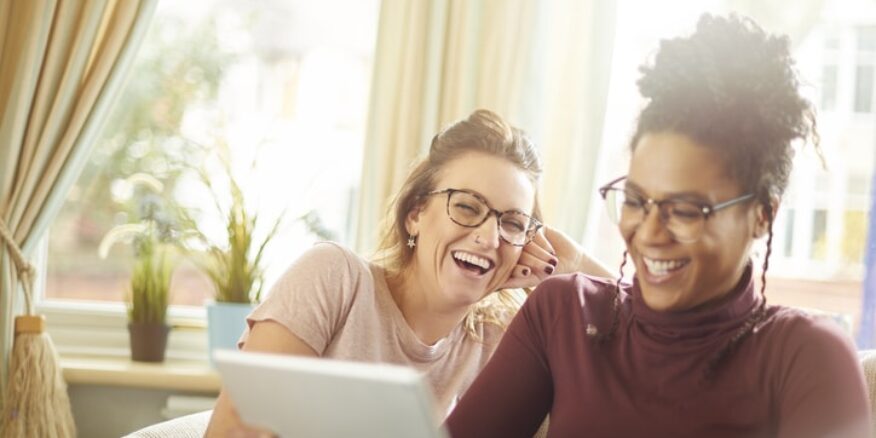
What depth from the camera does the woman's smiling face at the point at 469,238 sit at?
2199mm

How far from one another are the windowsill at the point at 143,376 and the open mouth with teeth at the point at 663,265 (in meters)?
1.91

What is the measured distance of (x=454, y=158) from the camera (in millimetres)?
2307

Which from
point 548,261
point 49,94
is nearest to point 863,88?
point 548,261

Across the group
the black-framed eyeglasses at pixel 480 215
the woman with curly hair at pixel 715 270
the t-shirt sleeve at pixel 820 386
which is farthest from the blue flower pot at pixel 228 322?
the t-shirt sleeve at pixel 820 386

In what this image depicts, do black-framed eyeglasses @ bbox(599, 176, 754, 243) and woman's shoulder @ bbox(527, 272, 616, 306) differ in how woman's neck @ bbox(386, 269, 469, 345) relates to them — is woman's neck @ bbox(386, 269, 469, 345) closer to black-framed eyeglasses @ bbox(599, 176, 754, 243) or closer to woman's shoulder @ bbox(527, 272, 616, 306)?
woman's shoulder @ bbox(527, 272, 616, 306)

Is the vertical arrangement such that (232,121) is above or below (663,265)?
above

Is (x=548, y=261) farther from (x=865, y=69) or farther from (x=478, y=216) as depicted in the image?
(x=865, y=69)

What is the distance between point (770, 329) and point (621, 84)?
1821mm

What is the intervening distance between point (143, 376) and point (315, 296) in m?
1.27

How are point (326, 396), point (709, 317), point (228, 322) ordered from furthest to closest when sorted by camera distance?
point (228, 322)
point (709, 317)
point (326, 396)

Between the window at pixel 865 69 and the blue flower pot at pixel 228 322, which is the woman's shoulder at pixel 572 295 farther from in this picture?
the window at pixel 865 69

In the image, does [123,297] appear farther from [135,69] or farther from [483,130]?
[483,130]

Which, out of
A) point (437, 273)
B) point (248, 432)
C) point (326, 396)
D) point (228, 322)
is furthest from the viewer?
point (228, 322)

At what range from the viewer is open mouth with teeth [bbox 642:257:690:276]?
1.53m
